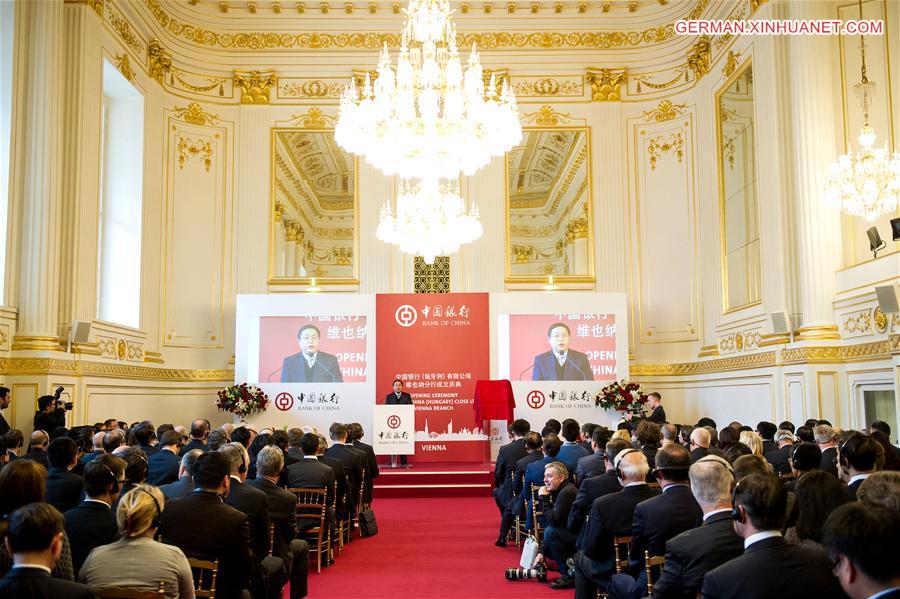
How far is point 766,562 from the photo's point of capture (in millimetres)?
2613

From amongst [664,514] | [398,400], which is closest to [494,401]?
[398,400]

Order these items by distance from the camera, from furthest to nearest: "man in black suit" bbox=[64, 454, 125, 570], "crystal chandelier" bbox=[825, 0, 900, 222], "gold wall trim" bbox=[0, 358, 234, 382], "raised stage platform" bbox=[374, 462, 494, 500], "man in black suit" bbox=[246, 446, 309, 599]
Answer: "raised stage platform" bbox=[374, 462, 494, 500], "gold wall trim" bbox=[0, 358, 234, 382], "crystal chandelier" bbox=[825, 0, 900, 222], "man in black suit" bbox=[246, 446, 309, 599], "man in black suit" bbox=[64, 454, 125, 570]

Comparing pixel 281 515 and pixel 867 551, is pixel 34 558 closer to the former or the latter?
pixel 867 551

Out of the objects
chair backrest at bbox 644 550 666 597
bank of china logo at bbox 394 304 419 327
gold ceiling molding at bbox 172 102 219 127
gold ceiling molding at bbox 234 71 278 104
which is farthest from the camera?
gold ceiling molding at bbox 234 71 278 104

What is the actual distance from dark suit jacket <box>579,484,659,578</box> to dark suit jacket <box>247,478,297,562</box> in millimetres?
1920

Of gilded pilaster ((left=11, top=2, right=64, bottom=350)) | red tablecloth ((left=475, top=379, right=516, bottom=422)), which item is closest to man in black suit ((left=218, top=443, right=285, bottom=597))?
gilded pilaster ((left=11, top=2, right=64, bottom=350))

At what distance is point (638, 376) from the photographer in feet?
48.0

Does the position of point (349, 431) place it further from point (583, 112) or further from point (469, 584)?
point (583, 112)

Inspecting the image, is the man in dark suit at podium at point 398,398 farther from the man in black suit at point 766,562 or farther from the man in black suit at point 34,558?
the man in black suit at point 34,558

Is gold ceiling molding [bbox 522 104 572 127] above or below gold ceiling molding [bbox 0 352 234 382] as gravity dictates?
above

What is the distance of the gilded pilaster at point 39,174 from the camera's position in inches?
407

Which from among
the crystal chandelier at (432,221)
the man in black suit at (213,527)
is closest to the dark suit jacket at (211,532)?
the man in black suit at (213,527)

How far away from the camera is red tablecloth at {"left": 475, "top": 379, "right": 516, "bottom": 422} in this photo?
41.0ft

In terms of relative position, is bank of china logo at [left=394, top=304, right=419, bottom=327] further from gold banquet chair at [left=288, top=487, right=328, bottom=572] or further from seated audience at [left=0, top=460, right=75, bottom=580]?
seated audience at [left=0, top=460, right=75, bottom=580]
